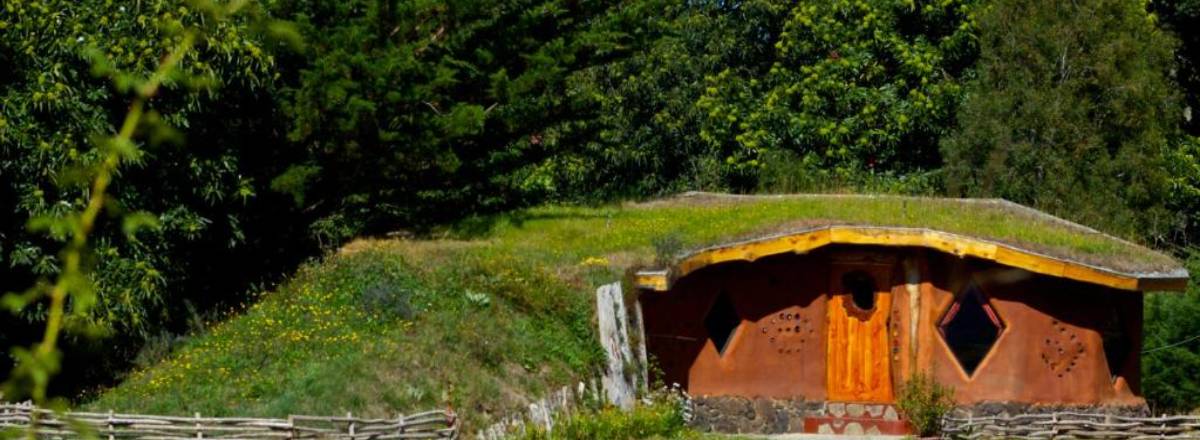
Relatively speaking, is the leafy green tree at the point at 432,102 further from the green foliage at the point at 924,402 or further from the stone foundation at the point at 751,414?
the green foliage at the point at 924,402

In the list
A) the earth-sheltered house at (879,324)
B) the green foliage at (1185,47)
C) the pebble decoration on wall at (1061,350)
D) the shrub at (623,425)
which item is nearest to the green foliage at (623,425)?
the shrub at (623,425)

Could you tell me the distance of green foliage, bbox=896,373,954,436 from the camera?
65.0ft

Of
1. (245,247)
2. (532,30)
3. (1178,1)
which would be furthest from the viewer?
(1178,1)

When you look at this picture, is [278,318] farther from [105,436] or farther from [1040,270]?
[1040,270]

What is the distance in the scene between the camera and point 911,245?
2009 cm

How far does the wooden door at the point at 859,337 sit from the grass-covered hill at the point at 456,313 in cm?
81

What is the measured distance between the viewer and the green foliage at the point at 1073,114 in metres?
28.3

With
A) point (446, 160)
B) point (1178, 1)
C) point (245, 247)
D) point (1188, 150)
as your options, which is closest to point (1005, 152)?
point (1188, 150)

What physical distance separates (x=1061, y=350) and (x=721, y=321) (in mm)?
4161

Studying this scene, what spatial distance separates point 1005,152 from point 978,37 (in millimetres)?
3423

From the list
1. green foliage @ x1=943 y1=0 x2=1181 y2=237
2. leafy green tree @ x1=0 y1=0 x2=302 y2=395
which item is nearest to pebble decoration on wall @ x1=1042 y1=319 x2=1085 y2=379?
green foliage @ x1=943 y1=0 x2=1181 y2=237

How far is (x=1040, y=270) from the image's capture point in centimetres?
1956

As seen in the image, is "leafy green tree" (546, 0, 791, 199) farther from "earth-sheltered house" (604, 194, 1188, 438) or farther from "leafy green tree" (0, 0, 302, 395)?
"leafy green tree" (0, 0, 302, 395)

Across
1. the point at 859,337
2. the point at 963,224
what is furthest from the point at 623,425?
the point at 963,224
